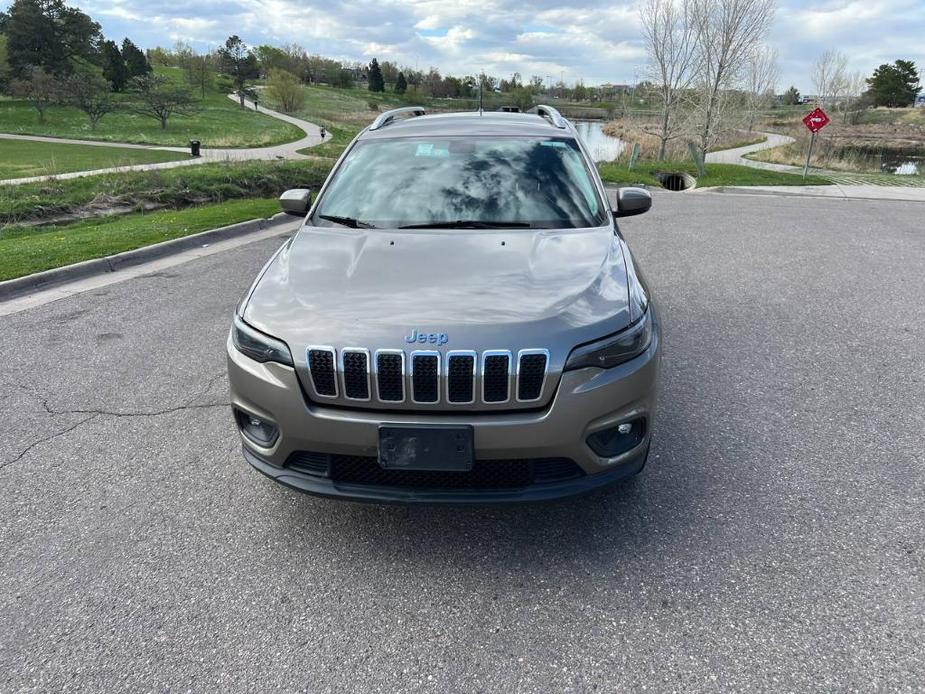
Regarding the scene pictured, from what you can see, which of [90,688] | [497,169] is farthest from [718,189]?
[90,688]

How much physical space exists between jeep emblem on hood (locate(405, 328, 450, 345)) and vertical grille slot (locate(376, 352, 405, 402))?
7 centimetres

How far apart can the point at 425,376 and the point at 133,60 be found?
75.5 metres

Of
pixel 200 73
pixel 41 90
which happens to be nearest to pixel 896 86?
pixel 200 73

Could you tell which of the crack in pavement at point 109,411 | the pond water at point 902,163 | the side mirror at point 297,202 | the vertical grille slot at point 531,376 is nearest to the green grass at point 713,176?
the side mirror at point 297,202

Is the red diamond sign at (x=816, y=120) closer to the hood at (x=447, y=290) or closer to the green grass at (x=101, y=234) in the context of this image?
the green grass at (x=101, y=234)

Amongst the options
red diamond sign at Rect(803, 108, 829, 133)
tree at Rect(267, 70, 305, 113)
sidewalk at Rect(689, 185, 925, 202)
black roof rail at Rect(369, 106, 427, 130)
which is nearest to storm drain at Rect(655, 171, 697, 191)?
sidewalk at Rect(689, 185, 925, 202)

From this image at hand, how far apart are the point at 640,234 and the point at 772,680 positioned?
28.1ft

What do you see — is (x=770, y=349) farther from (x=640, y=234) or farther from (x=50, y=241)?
(x=50, y=241)

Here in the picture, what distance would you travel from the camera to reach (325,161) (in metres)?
17.4

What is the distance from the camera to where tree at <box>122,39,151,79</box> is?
6108cm

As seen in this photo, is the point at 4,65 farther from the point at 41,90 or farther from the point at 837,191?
the point at 837,191

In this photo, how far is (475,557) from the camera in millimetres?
2658

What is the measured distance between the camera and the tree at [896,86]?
79250mm

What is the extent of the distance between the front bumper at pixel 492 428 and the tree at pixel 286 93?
214 ft
